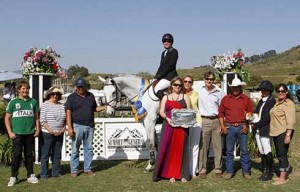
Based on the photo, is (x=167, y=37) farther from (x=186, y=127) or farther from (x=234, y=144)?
(x=234, y=144)

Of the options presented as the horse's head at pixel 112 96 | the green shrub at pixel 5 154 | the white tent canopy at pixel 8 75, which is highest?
the white tent canopy at pixel 8 75

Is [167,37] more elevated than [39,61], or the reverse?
[167,37]

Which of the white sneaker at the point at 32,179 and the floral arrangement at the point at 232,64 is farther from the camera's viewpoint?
the floral arrangement at the point at 232,64

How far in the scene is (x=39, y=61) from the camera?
9.67m

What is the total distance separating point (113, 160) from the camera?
1022cm

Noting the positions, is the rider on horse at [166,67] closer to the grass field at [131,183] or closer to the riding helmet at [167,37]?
the riding helmet at [167,37]

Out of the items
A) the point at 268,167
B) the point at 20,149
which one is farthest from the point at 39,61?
the point at 268,167

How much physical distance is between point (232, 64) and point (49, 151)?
185 inches

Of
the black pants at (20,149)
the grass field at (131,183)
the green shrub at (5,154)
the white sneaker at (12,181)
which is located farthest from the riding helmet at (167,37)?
the green shrub at (5,154)

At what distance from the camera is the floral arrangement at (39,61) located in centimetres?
960

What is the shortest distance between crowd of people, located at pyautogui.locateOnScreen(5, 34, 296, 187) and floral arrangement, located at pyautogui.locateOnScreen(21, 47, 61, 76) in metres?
2.02

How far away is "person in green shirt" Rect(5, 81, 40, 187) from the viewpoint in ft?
23.4

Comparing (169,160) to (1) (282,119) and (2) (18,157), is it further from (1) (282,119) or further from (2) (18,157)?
(2) (18,157)

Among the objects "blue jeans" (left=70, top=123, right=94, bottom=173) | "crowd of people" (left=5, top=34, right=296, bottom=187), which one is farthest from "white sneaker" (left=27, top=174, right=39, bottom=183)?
"blue jeans" (left=70, top=123, right=94, bottom=173)
